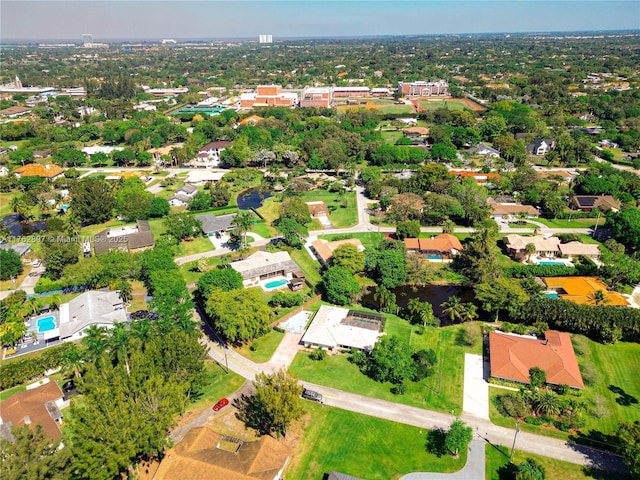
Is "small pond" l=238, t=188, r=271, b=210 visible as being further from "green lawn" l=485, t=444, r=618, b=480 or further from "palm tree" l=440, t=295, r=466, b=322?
"green lawn" l=485, t=444, r=618, b=480

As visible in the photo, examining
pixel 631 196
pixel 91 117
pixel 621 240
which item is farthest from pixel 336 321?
pixel 91 117

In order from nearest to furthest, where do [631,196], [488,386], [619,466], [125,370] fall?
1. [619,466]
2. [125,370]
3. [488,386]
4. [631,196]

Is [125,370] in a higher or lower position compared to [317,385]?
higher

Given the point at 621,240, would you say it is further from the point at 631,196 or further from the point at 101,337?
the point at 101,337

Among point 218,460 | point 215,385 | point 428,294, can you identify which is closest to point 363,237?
point 428,294

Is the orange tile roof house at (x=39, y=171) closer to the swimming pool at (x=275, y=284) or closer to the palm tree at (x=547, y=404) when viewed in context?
the swimming pool at (x=275, y=284)

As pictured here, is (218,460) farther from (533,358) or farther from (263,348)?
(533,358)
